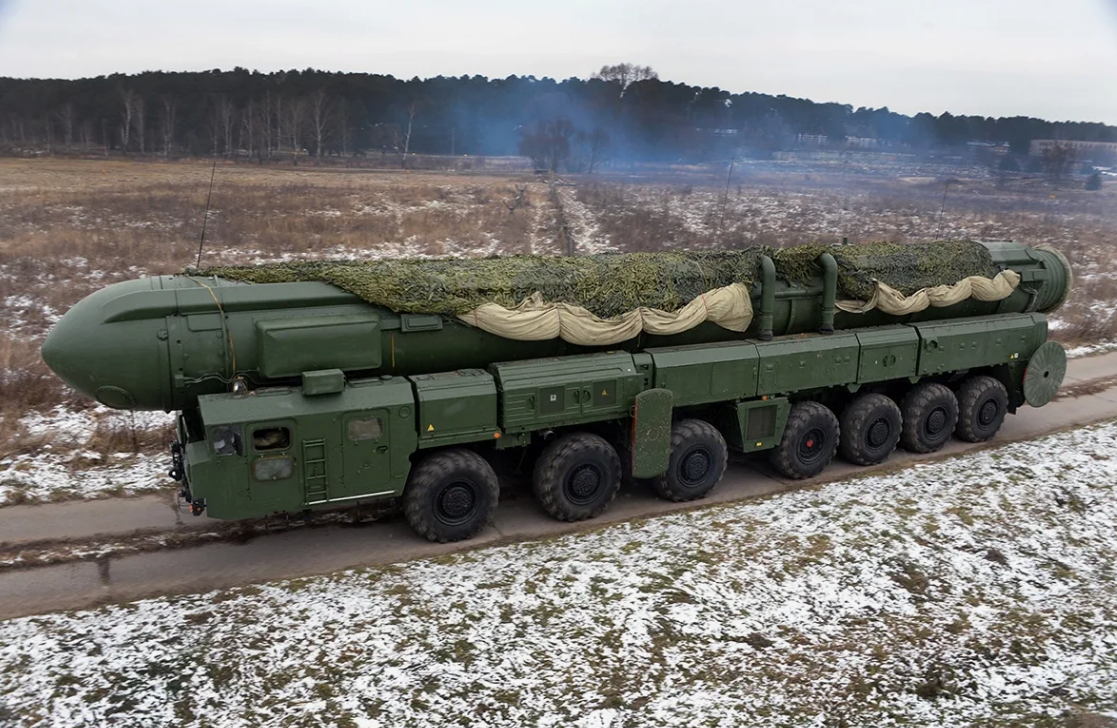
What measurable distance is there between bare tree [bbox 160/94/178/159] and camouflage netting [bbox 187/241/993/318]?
40.6 metres

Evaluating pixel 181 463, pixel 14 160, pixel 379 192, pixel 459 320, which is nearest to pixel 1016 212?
pixel 379 192

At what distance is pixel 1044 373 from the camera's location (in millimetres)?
15023

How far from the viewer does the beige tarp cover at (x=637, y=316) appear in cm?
1105

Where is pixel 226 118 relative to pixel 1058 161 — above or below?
below

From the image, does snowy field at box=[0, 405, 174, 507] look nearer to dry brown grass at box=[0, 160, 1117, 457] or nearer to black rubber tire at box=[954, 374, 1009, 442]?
dry brown grass at box=[0, 160, 1117, 457]

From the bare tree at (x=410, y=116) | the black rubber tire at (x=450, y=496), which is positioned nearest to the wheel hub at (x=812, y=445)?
the black rubber tire at (x=450, y=496)

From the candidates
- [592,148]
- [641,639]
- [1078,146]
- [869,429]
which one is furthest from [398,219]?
[1078,146]

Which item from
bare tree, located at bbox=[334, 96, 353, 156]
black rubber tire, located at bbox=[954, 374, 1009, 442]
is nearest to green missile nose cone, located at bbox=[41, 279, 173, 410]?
black rubber tire, located at bbox=[954, 374, 1009, 442]

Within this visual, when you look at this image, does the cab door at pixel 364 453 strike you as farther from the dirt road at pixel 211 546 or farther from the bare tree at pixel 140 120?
the bare tree at pixel 140 120

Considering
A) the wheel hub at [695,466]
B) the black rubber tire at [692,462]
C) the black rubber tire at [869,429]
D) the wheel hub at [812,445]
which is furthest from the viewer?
the black rubber tire at [869,429]

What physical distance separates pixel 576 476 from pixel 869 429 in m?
5.18

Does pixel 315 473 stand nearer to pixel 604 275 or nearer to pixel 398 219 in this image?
pixel 604 275

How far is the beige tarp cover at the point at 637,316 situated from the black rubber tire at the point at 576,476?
1.37 meters

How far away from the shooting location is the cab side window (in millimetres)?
9578
